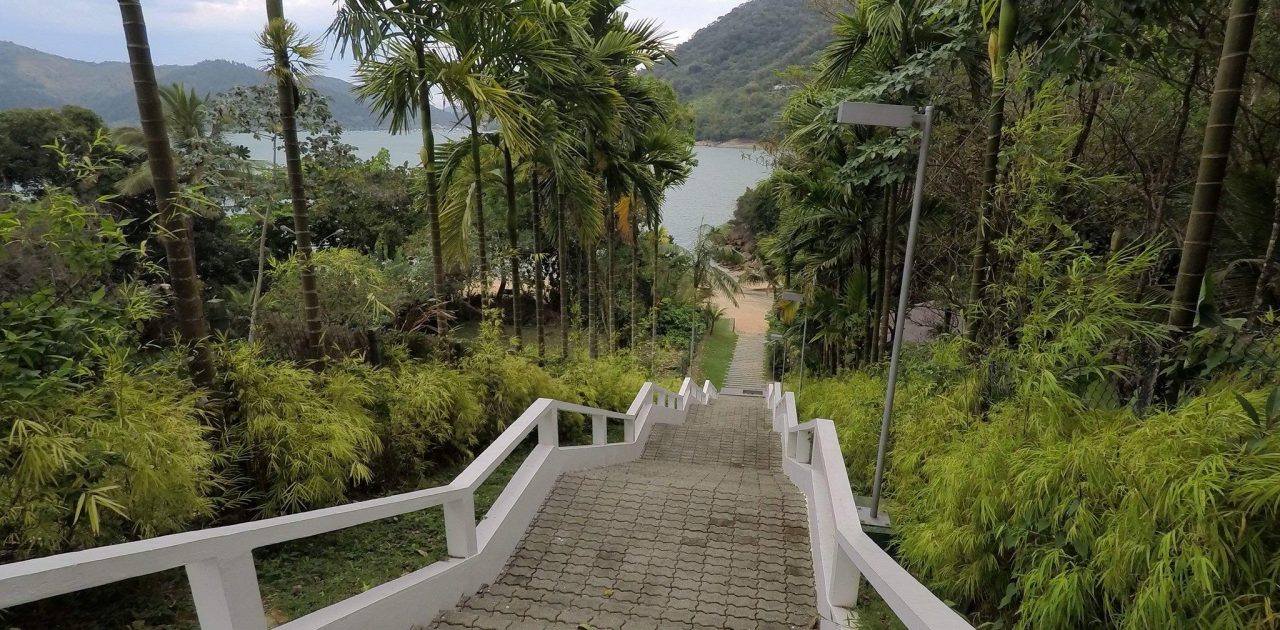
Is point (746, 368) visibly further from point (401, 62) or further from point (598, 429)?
point (401, 62)

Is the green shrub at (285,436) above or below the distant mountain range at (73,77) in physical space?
below

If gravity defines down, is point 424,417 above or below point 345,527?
below

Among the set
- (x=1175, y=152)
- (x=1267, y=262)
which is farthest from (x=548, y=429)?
(x=1175, y=152)

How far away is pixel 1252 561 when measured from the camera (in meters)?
1.67

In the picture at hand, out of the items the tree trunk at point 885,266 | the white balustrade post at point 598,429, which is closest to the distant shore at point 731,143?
the tree trunk at point 885,266

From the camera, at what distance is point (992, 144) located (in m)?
4.29

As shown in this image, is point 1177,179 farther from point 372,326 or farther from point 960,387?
point 372,326

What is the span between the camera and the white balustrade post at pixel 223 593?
6.11ft

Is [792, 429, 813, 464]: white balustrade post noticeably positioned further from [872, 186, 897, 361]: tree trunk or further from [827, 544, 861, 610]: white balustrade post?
[872, 186, 897, 361]: tree trunk

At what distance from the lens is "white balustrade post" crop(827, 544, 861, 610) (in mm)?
2873

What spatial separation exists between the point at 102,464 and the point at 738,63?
266 feet

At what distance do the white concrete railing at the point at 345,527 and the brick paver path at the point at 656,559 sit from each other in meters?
0.17

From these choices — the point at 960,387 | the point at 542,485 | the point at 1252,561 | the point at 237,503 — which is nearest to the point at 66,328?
the point at 237,503

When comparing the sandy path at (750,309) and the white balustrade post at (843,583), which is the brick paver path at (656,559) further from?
the sandy path at (750,309)
